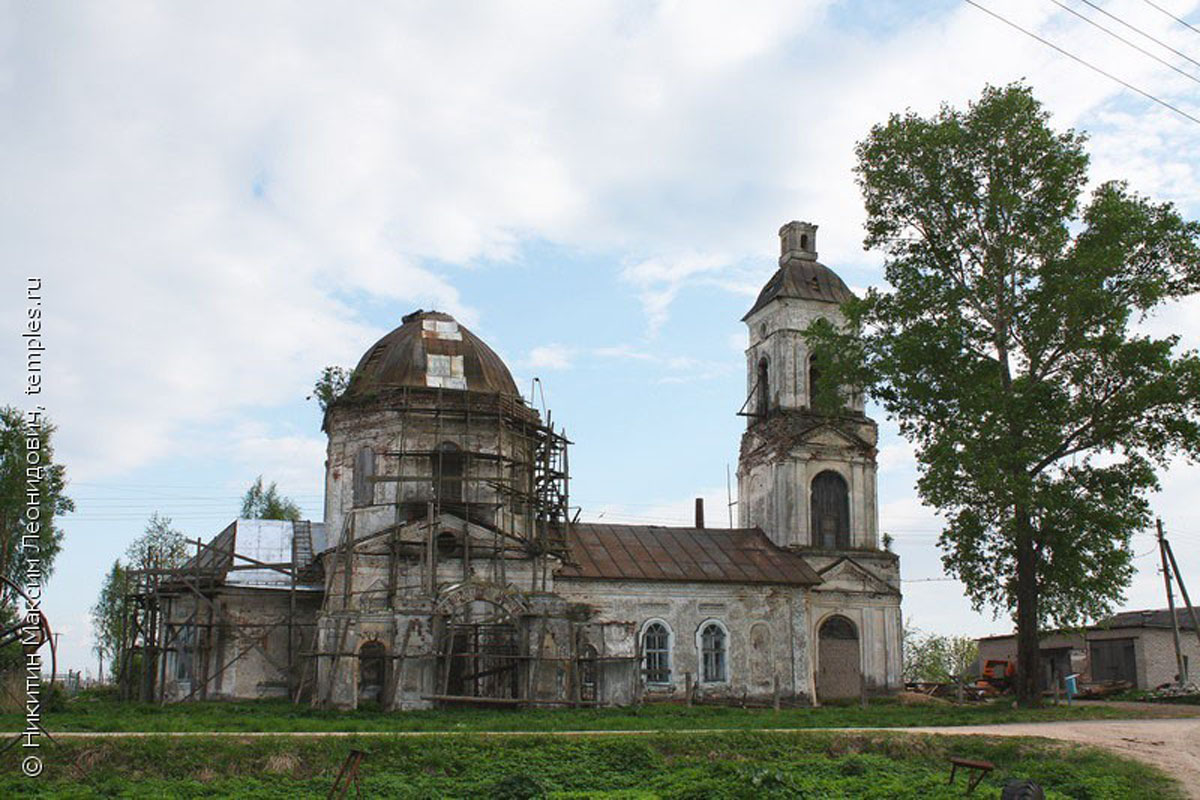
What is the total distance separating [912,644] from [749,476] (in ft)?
127

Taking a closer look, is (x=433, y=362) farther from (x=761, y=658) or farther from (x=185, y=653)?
(x=761, y=658)

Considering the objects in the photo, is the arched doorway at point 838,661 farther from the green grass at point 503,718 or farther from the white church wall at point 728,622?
the green grass at point 503,718

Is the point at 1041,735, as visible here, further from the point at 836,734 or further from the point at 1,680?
the point at 1,680

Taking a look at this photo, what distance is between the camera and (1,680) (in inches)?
1056

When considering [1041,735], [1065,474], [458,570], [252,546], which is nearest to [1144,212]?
[1065,474]

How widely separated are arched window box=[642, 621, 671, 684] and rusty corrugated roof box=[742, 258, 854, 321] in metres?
12.9

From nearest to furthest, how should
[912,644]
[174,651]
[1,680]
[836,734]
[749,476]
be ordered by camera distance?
[836,734], [1,680], [174,651], [749,476], [912,644]

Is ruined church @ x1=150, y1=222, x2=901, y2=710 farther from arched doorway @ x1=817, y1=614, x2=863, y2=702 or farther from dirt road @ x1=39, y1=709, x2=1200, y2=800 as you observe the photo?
dirt road @ x1=39, y1=709, x2=1200, y2=800

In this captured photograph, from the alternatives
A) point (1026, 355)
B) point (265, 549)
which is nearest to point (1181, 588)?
point (1026, 355)

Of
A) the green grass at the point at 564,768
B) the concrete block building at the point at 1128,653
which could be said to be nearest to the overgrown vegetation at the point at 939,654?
the concrete block building at the point at 1128,653

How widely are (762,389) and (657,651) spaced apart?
11238 millimetres

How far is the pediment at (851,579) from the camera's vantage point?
3856 centimetres

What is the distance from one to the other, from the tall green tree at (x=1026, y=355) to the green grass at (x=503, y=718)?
109 inches

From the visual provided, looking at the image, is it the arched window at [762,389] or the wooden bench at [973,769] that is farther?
the arched window at [762,389]
